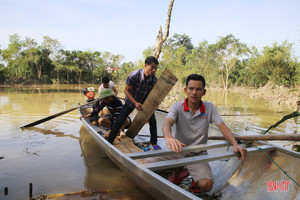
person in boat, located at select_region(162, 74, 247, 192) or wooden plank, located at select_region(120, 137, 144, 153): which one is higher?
person in boat, located at select_region(162, 74, 247, 192)

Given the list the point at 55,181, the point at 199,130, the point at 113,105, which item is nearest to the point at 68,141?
the point at 113,105

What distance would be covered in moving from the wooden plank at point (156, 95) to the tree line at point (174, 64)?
511 inches

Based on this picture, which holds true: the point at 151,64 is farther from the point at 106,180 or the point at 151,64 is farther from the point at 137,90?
the point at 106,180

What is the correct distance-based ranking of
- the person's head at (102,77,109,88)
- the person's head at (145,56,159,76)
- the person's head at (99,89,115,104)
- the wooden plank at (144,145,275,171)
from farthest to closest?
the person's head at (102,77,109,88)
the person's head at (99,89,115,104)
the person's head at (145,56,159,76)
the wooden plank at (144,145,275,171)

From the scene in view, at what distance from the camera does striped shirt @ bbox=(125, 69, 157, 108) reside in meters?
3.10

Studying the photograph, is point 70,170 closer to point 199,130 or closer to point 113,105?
point 113,105

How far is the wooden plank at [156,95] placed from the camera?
109 inches

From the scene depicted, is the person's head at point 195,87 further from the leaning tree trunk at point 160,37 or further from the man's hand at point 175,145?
the leaning tree trunk at point 160,37

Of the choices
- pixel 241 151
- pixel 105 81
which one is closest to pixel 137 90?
pixel 241 151

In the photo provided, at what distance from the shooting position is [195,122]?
2.07 meters

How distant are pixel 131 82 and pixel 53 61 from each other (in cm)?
3230

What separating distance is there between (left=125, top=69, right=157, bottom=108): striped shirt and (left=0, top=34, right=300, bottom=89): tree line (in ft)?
42.3

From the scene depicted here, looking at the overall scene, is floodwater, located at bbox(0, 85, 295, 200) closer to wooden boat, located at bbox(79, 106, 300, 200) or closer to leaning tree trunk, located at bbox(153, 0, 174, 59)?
wooden boat, located at bbox(79, 106, 300, 200)

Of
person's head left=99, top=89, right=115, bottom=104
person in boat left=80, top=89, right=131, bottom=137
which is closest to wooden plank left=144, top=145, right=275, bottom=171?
person in boat left=80, top=89, right=131, bottom=137
